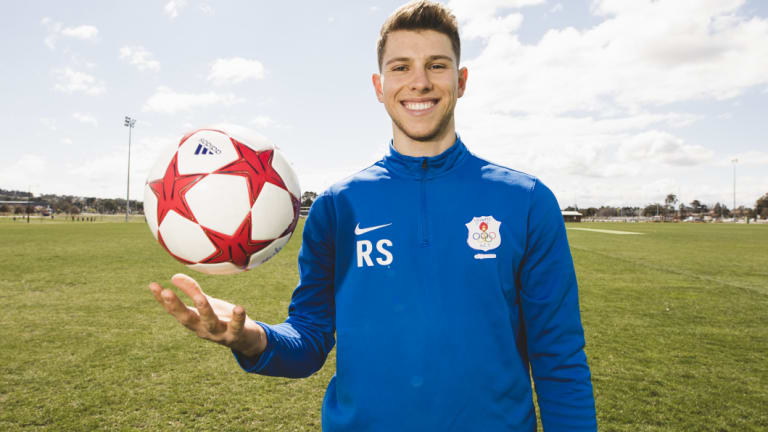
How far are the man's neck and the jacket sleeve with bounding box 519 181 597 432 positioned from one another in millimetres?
442

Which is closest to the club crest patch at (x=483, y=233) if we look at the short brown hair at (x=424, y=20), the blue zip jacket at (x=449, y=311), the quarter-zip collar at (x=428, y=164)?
the blue zip jacket at (x=449, y=311)

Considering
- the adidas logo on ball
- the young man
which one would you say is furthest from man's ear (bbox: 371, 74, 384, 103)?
the adidas logo on ball

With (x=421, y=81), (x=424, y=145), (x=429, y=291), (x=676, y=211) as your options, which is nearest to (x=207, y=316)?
(x=429, y=291)

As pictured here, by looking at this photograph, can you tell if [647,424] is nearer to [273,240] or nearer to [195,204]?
[273,240]

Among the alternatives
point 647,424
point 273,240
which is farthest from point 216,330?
point 647,424

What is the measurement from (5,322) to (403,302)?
8214 millimetres

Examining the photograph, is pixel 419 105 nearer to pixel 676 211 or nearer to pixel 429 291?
pixel 429 291

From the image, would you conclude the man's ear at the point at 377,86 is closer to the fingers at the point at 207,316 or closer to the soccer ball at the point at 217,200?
the soccer ball at the point at 217,200

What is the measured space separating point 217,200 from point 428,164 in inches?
37.3

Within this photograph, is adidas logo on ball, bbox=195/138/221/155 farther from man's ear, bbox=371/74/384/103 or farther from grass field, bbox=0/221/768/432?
grass field, bbox=0/221/768/432

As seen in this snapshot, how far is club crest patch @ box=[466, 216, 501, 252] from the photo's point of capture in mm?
1544

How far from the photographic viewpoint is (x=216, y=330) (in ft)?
4.41

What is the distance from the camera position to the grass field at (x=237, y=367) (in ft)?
12.5

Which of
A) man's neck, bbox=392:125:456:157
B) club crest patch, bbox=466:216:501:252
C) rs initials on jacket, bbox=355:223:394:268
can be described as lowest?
rs initials on jacket, bbox=355:223:394:268
